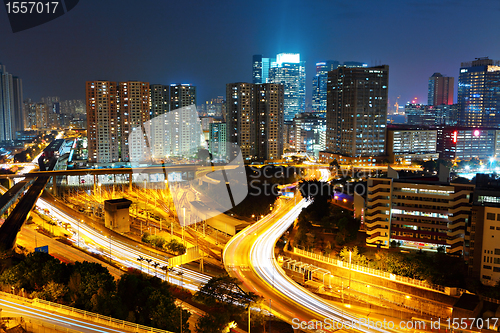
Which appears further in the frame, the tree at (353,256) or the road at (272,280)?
the tree at (353,256)

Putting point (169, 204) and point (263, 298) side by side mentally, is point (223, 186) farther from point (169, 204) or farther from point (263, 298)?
point (263, 298)

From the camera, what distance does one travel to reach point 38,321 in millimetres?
4715

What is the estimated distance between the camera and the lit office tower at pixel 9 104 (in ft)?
91.5

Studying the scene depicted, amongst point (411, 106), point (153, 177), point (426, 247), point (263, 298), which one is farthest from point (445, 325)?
point (411, 106)

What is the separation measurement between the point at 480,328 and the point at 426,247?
8.46 feet

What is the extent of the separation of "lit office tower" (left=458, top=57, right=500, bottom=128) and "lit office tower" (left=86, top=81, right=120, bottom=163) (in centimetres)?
2280

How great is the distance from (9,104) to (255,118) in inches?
747

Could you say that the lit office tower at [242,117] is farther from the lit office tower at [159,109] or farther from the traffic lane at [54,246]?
the traffic lane at [54,246]

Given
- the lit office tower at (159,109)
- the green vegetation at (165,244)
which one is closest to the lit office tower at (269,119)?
the lit office tower at (159,109)

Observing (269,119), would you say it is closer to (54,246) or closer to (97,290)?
(54,246)

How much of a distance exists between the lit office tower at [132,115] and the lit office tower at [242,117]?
4382 mm

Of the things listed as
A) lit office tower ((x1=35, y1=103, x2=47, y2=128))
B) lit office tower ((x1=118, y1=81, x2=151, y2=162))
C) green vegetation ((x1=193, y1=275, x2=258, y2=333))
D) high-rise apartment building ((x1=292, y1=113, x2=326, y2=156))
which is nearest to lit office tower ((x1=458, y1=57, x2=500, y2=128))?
high-rise apartment building ((x1=292, y1=113, x2=326, y2=156))

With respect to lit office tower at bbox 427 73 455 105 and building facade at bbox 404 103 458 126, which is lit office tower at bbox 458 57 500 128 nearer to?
building facade at bbox 404 103 458 126

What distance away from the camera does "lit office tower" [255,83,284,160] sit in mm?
21625
